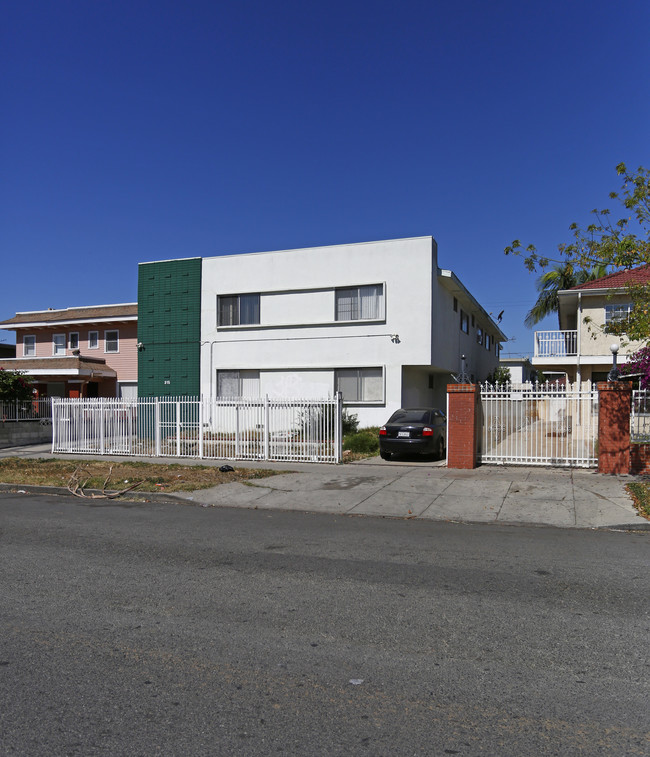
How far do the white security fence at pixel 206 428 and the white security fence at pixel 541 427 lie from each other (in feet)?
12.6

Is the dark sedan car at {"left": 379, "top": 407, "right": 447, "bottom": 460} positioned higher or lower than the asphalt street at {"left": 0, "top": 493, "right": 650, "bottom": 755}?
higher

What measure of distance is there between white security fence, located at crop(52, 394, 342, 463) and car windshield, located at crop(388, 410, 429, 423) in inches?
76.5

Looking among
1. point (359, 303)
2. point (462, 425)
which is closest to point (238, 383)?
point (359, 303)

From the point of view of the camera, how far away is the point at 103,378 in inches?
1300

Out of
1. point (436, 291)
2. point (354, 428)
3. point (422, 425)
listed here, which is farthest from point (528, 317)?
point (422, 425)

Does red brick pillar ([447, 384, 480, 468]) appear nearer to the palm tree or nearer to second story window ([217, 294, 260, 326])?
second story window ([217, 294, 260, 326])

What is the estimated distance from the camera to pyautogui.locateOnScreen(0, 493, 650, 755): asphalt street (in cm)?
328

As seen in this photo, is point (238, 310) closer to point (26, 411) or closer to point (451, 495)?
point (26, 411)

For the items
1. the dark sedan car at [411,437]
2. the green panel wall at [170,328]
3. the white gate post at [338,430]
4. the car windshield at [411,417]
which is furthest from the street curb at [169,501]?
the green panel wall at [170,328]

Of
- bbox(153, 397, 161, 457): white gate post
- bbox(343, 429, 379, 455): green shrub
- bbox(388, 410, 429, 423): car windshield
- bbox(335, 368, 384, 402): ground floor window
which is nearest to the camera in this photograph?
bbox(388, 410, 429, 423): car windshield

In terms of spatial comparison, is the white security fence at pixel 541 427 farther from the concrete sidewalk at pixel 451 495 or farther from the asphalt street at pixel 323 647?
the asphalt street at pixel 323 647

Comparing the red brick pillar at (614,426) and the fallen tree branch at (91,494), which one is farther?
the red brick pillar at (614,426)

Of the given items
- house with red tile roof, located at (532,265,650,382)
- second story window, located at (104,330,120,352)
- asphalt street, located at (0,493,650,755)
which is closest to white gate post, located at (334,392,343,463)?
asphalt street, located at (0,493,650,755)

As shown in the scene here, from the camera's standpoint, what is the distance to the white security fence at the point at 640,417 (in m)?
12.8
